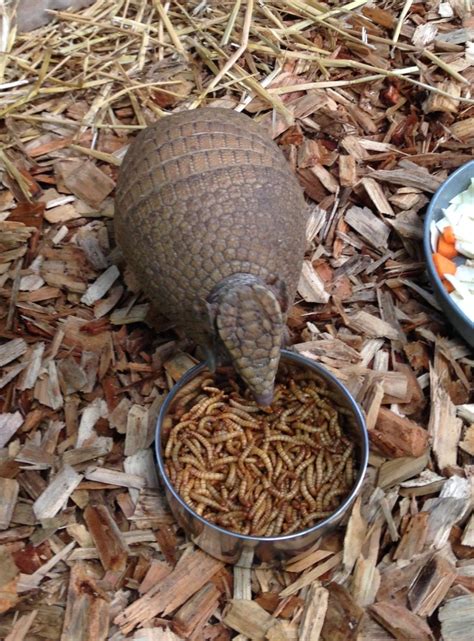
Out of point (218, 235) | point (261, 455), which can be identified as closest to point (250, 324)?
point (218, 235)

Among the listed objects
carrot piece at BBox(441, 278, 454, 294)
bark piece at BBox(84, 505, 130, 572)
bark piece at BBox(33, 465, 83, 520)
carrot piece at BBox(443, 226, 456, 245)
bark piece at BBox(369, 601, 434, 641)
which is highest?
carrot piece at BBox(443, 226, 456, 245)

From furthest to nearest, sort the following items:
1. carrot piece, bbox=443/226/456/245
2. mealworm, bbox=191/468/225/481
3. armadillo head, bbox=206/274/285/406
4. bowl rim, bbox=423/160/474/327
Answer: carrot piece, bbox=443/226/456/245 < bowl rim, bbox=423/160/474/327 < mealworm, bbox=191/468/225/481 < armadillo head, bbox=206/274/285/406

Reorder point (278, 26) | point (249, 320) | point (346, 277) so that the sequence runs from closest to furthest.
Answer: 1. point (249, 320)
2. point (346, 277)
3. point (278, 26)

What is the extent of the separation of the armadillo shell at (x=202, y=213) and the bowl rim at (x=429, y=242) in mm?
504

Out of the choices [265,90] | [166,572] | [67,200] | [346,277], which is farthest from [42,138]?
[166,572]

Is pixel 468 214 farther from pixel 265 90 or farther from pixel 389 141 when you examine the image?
pixel 265 90

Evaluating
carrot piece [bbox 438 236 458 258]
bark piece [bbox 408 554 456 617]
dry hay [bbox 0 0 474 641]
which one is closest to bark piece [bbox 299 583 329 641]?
dry hay [bbox 0 0 474 641]

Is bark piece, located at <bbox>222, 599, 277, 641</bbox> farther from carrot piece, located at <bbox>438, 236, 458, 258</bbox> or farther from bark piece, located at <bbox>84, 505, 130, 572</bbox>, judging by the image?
carrot piece, located at <bbox>438, 236, 458, 258</bbox>

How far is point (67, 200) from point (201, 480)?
1.25 m

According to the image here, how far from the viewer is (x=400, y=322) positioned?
2859mm

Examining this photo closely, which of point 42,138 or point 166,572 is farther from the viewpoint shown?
point 42,138

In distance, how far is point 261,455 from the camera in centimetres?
247

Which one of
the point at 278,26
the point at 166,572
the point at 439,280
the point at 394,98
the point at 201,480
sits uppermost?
the point at 278,26

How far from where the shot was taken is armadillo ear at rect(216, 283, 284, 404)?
220 cm
